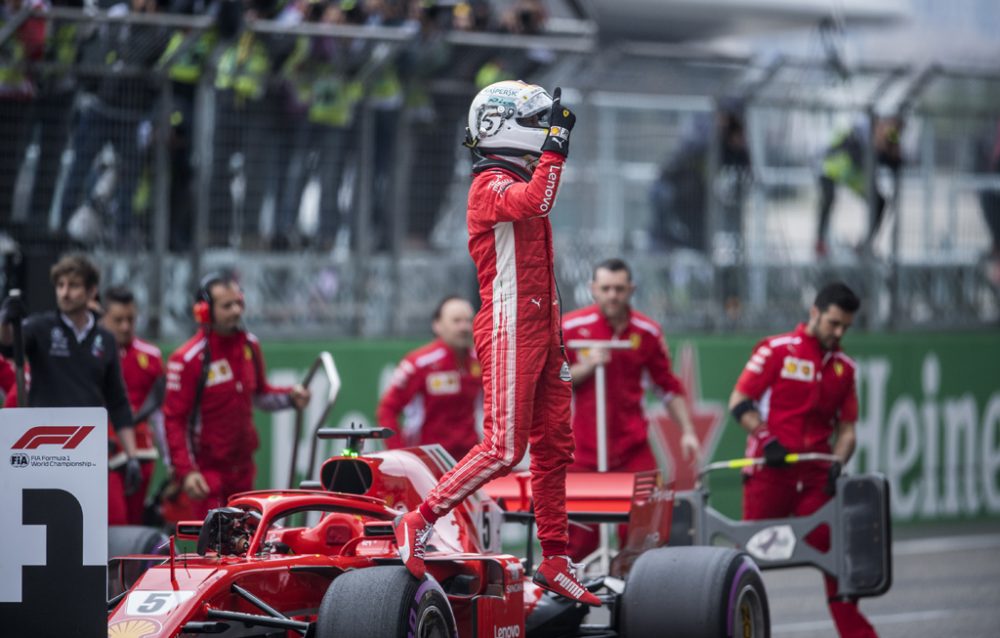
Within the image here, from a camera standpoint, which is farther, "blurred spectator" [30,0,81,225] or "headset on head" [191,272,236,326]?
"blurred spectator" [30,0,81,225]

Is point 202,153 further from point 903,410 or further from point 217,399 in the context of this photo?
point 903,410

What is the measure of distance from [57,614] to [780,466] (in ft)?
14.7

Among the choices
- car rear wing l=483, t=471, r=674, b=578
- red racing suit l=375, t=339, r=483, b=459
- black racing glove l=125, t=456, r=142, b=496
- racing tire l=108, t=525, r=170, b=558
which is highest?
red racing suit l=375, t=339, r=483, b=459

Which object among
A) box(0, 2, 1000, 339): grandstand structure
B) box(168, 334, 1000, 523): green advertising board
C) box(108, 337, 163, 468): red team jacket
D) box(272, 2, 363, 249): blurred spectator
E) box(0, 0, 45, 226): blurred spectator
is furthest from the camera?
box(168, 334, 1000, 523): green advertising board

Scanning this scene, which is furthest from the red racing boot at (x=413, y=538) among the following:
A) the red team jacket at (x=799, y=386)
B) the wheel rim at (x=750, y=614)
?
the red team jacket at (x=799, y=386)

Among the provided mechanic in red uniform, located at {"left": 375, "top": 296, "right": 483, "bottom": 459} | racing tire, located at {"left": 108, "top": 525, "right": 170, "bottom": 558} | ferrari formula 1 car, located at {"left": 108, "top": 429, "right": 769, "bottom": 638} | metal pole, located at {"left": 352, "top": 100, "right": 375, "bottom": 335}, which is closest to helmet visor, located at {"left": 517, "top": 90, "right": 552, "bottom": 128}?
ferrari formula 1 car, located at {"left": 108, "top": 429, "right": 769, "bottom": 638}

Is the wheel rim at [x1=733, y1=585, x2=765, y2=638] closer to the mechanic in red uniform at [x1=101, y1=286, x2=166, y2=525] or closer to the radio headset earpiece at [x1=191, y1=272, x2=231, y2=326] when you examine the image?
the radio headset earpiece at [x1=191, y1=272, x2=231, y2=326]

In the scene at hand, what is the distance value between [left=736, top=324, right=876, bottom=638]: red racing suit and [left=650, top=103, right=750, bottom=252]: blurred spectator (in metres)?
4.80

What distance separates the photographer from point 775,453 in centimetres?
919

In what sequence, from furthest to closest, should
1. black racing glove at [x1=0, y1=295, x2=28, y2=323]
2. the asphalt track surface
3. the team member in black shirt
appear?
the asphalt track surface < the team member in black shirt < black racing glove at [x1=0, y1=295, x2=28, y2=323]

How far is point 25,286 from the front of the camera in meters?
9.32

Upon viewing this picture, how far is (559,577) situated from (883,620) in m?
4.25

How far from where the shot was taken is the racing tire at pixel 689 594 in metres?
7.43

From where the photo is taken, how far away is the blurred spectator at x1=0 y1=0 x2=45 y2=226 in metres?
11.2
